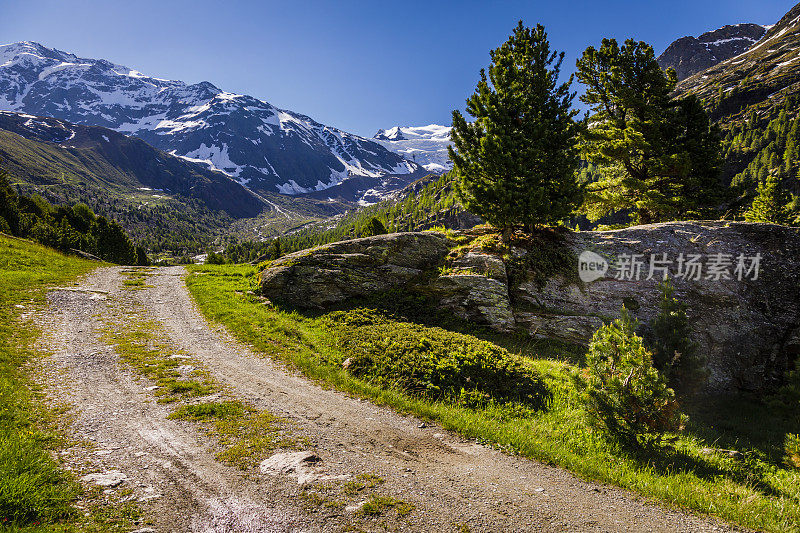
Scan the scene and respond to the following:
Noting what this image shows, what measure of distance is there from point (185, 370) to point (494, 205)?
54.5ft

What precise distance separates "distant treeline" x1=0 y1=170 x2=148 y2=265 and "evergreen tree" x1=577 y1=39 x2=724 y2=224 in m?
76.8

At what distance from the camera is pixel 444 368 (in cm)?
1109

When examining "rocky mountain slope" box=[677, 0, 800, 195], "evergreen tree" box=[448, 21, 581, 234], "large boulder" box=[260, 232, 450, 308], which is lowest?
"large boulder" box=[260, 232, 450, 308]

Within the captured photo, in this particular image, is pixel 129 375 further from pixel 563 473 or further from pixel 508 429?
pixel 563 473

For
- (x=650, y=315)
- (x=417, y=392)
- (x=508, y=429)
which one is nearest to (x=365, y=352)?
(x=417, y=392)

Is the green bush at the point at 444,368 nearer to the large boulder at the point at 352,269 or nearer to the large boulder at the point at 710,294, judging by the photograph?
the large boulder at the point at 352,269

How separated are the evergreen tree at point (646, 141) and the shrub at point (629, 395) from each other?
18.9 metres

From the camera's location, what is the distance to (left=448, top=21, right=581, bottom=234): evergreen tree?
17828 mm

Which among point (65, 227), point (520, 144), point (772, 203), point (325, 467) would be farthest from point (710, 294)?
point (65, 227)

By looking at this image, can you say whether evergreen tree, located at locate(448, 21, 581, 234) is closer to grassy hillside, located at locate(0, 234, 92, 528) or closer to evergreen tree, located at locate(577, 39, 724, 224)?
evergreen tree, located at locate(577, 39, 724, 224)

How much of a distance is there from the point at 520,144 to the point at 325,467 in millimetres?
18187

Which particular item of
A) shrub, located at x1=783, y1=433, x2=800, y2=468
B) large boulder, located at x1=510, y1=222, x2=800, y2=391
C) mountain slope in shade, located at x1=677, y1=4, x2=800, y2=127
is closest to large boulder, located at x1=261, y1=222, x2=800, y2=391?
large boulder, located at x1=510, y1=222, x2=800, y2=391

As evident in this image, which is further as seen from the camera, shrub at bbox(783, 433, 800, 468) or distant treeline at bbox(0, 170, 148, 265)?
distant treeline at bbox(0, 170, 148, 265)

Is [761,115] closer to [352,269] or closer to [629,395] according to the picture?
[352,269]
